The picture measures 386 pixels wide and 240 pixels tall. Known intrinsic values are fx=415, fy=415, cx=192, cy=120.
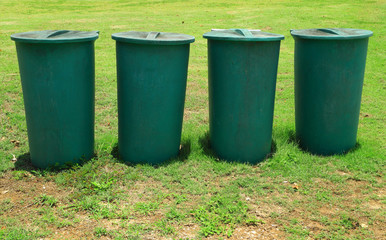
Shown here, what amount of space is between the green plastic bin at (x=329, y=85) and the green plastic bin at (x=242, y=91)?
1.65 feet

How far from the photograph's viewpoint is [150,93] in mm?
4305

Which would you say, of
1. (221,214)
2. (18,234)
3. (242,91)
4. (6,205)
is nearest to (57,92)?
(6,205)

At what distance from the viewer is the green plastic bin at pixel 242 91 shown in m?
4.30

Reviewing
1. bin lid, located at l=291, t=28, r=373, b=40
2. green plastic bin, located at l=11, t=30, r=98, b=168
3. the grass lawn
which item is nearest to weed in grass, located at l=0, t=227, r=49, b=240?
the grass lawn

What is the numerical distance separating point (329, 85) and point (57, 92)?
2.95m

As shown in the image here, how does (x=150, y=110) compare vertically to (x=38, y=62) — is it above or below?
below

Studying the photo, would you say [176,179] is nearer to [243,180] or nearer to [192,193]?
[192,193]

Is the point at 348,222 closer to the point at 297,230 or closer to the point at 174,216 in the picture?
the point at 297,230

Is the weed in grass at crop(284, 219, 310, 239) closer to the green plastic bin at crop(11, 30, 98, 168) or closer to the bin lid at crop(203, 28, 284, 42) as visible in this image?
the bin lid at crop(203, 28, 284, 42)

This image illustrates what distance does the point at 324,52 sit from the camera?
4.59 m

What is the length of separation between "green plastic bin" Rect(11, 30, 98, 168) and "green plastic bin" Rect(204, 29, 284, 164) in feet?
4.38

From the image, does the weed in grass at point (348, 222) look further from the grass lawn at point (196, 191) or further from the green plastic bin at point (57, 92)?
the green plastic bin at point (57, 92)

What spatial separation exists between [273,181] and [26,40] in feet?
9.27

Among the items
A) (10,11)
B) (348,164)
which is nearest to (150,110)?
(348,164)
